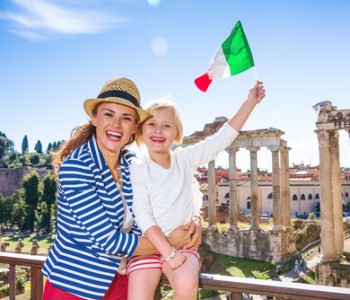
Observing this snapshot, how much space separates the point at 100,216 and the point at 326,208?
45.8 feet

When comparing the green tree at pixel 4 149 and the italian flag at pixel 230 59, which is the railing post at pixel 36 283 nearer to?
the italian flag at pixel 230 59

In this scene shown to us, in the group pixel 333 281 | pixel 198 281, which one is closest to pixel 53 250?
pixel 198 281

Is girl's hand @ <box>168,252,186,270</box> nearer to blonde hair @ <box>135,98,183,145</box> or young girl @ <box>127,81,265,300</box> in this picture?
young girl @ <box>127,81,265,300</box>

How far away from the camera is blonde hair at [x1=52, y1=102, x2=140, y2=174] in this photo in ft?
9.09

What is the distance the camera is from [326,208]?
14.8 m

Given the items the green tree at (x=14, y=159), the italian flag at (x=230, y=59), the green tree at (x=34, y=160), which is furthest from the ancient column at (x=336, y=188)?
the green tree at (x=34, y=160)

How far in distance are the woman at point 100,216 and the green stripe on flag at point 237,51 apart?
4.27ft

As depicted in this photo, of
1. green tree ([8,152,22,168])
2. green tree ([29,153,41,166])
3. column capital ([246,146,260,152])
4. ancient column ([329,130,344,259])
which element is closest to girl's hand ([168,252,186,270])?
ancient column ([329,130,344,259])

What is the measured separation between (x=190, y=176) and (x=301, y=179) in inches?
2198

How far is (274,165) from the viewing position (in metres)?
23.2

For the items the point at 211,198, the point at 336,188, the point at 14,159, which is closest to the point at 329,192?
the point at 336,188

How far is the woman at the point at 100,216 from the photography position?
2.29m

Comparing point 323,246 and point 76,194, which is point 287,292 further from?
point 323,246

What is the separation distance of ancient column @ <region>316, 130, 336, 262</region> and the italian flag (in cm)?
1226
